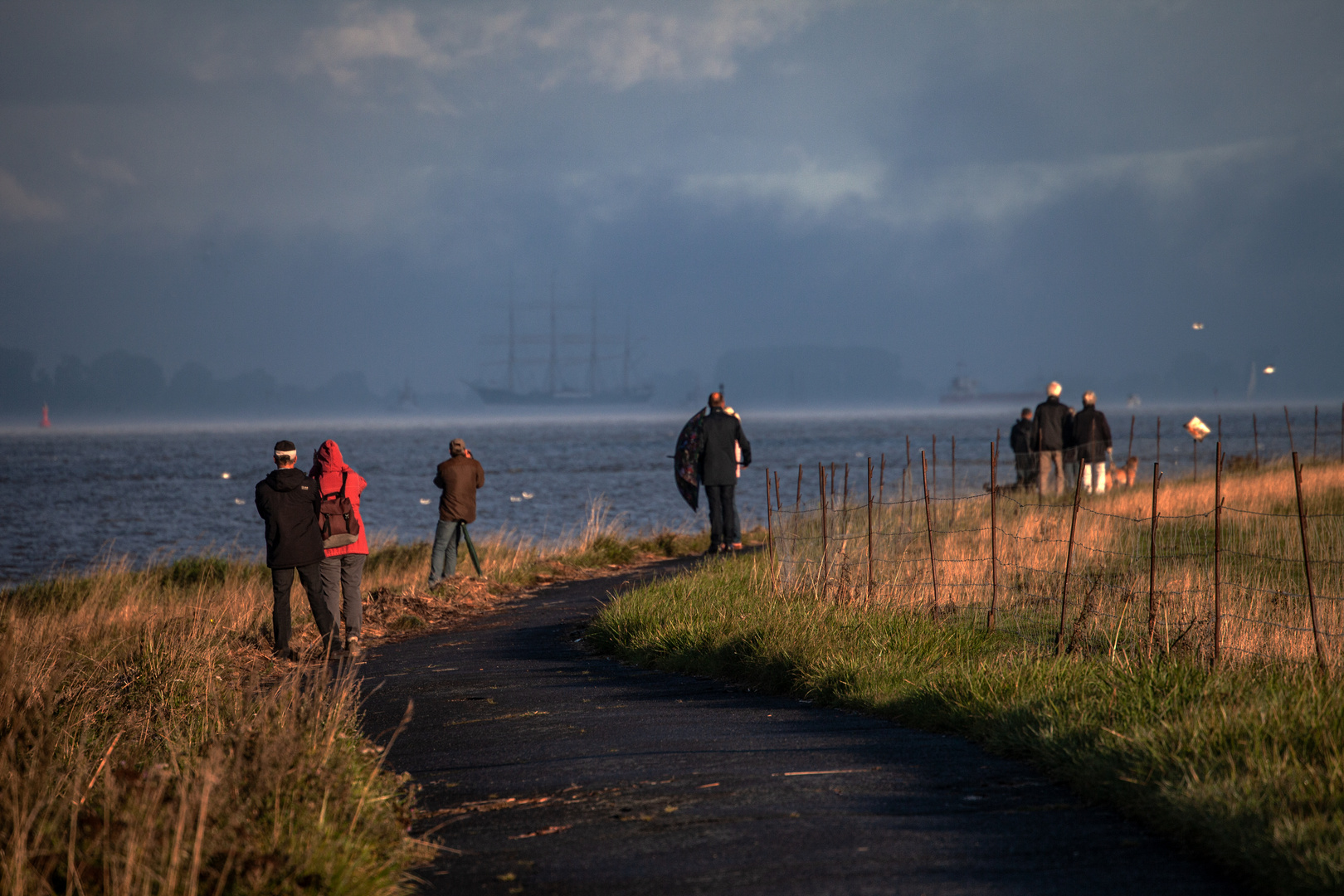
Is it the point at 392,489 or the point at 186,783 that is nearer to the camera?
the point at 186,783

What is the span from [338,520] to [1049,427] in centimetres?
1216

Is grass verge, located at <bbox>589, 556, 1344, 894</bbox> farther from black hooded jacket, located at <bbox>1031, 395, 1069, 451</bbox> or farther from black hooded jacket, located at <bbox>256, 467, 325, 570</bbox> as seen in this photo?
black hooded jacket, located at <bbox>1031, 395, 1069, 451</bbox>

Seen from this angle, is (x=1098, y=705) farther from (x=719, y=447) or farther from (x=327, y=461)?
(x=719, y=447)

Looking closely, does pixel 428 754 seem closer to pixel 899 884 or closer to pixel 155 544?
pixel 899 884

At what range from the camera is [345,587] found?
10.1 metres

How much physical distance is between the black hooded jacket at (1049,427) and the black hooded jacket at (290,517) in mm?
12177

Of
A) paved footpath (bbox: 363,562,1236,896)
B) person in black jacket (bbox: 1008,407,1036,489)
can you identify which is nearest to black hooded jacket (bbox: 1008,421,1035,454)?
person in black jacket (bbox: 1008,407,1036,489)

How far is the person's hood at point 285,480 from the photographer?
900 centimetres

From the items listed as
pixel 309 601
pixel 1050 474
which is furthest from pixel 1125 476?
pixel 309 601

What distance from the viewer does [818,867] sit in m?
3.90

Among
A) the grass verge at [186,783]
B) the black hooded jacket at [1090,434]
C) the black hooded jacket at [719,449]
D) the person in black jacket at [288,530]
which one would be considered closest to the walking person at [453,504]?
the black hooded jacket at [719,449]

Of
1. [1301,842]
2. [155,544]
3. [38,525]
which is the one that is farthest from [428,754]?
[38,525]

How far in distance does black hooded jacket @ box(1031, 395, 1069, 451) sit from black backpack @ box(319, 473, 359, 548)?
1173 cm

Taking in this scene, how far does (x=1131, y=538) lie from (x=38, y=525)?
34.3m
